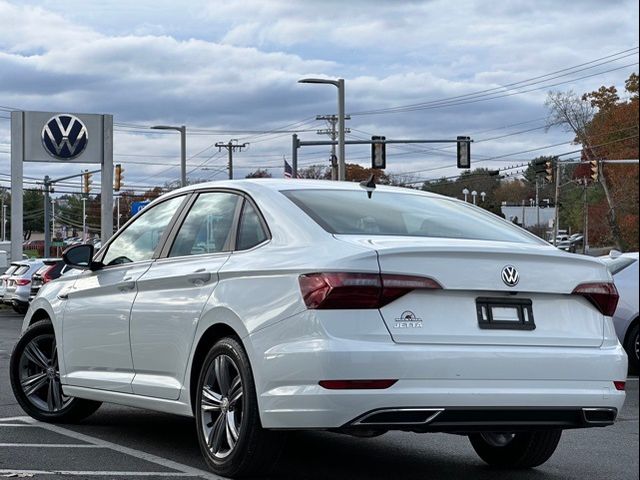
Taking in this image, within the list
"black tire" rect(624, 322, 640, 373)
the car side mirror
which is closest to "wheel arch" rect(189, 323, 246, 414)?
the car side mirror

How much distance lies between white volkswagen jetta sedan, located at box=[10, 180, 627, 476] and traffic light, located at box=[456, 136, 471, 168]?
104 ft

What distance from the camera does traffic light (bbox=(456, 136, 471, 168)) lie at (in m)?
37.9

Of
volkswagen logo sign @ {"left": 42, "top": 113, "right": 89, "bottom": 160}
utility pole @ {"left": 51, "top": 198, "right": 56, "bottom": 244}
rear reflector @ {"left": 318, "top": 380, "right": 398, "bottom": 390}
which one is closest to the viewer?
rear reflector @ {"left": 318, "top": 380, "right": 398, "bottom": 390}

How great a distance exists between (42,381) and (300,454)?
2.36 m

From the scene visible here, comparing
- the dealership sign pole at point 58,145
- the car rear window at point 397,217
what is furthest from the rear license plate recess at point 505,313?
the dealership sign pole at point 58,145

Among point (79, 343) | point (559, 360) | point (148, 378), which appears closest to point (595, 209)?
point (559, 360)

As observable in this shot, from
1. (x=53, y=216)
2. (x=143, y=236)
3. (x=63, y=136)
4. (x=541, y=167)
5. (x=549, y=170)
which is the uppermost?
(x=63, y=136)

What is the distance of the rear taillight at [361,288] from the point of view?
4969mm

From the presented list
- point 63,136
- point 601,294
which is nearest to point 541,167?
point 63,136

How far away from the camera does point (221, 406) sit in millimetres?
5707

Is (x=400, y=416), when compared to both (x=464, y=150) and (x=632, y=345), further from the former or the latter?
(x=464, y=150)

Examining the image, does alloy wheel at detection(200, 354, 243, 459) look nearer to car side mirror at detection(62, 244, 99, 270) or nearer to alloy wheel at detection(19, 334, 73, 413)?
car side mirror at detection(62, 244, 99, 270)

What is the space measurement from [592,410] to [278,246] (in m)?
1.77

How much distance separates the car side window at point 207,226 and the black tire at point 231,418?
719 mm
